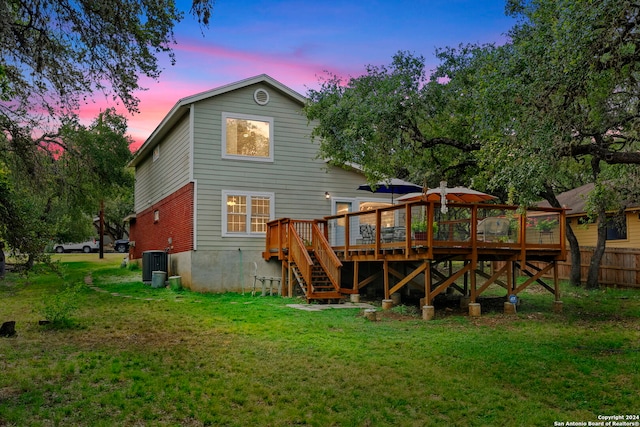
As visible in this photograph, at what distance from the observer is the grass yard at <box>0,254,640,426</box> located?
4.78 meters

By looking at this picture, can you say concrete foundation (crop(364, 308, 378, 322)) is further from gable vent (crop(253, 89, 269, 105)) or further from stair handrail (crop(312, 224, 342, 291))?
gable vent (crop(253, 89, 269, 105))

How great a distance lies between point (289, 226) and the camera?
1412 centimetres

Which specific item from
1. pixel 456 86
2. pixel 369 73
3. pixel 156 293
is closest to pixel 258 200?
pixel 156 293

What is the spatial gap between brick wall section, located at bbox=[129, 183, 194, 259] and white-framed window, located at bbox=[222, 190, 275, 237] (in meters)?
1.11

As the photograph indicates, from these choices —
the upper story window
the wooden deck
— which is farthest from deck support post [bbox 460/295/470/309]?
the upper story window

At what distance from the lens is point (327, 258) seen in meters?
13.6

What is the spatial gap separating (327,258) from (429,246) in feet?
12.1

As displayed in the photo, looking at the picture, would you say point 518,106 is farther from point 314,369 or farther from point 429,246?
Answer: point 314,369

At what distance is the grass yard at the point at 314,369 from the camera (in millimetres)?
4781

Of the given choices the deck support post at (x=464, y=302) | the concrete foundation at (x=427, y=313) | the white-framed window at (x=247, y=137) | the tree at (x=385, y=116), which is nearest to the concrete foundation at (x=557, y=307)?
the deck support post at (x=464, y=302)

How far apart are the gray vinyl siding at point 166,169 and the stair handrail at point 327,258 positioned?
15.6ft

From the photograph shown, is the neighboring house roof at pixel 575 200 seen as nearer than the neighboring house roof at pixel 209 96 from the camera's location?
No

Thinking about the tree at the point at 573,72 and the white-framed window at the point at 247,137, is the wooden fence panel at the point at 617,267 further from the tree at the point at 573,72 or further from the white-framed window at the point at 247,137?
the white-framed window at the point at 247,137

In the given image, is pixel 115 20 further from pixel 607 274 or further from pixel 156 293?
pixel 607 274
